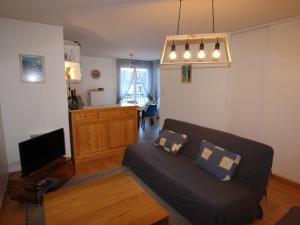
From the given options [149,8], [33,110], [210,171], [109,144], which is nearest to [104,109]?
[109,144]

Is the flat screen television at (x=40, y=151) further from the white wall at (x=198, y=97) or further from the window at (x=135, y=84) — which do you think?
the window at (x=135, y=84)

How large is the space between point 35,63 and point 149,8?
1.79 m

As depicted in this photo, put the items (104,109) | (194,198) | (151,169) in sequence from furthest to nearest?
(104,109)
(151,169)
(194,198)

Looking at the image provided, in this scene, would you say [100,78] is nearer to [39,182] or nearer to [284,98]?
[39,182]

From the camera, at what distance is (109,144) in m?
3.51

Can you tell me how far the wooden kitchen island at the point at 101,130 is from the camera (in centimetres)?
313

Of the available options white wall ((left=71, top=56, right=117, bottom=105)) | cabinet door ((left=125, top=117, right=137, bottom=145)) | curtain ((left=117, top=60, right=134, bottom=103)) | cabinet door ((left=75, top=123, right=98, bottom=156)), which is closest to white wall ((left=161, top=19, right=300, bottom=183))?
cabinet door ((left=125, top=117, right=137, bottom=145))

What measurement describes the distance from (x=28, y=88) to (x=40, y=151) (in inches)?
39.7

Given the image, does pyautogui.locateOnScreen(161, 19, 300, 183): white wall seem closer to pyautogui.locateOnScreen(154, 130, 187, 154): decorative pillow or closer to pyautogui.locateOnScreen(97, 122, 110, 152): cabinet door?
pyautogui.locateOnScreen(154, 130, 187, 154): decorative pillow

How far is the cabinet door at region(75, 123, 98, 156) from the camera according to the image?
3.15 m

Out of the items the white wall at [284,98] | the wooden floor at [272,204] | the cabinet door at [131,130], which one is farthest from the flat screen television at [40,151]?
the white wall at [284,98]

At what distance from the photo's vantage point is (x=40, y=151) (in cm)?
226

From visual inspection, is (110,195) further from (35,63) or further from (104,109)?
(35,63)

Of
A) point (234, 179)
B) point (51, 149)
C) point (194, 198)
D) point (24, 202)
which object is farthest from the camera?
point (51, 149)
